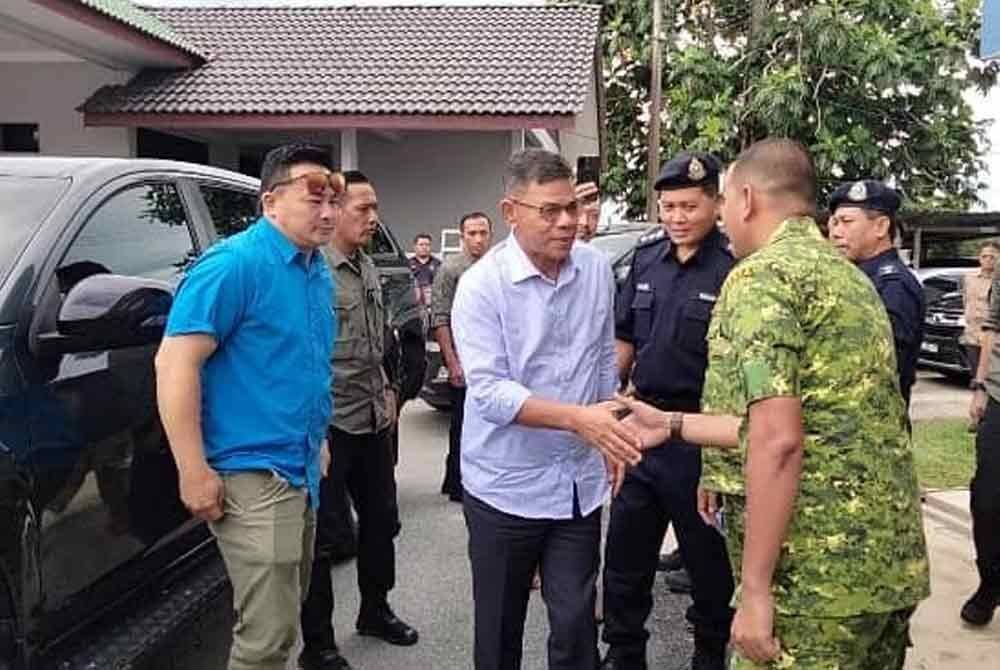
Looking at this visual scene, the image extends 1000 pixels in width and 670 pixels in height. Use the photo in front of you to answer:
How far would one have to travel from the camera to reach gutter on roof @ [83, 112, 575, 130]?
42.2 ft

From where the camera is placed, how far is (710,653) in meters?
3.62

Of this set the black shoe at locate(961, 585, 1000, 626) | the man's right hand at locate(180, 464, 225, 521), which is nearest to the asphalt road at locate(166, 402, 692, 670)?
the man's right hand at locate(180, 464, 225, 521)

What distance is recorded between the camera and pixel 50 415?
2.50 m

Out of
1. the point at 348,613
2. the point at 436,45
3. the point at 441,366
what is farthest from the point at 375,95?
the point at 348,613

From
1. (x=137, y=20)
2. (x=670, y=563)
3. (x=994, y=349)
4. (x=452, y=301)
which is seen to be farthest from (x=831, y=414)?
(x=137, y=20)

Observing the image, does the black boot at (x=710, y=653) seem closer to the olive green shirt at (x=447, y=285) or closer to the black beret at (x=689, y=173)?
the black beret at (x=689, y=173)

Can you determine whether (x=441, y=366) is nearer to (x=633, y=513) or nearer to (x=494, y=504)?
(x=633, y=513)

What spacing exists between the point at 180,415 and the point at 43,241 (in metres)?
0.64

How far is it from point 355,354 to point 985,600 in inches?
114

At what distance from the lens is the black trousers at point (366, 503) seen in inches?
155

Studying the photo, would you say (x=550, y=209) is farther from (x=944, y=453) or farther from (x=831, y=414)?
(x=944, y=453)

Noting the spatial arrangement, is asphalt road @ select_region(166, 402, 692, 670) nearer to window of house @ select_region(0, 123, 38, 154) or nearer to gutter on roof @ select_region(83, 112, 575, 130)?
gutter on roof @ select_region(83, 112, 575, 130)

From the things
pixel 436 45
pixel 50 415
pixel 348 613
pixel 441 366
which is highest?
pixel 436 45

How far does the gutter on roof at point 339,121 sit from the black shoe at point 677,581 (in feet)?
28.5
